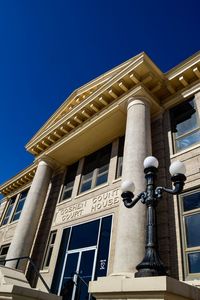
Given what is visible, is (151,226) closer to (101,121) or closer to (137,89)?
(137,89)

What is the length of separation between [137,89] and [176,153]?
302cm

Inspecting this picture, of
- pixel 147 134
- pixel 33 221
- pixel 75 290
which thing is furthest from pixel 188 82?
pixel 33 221

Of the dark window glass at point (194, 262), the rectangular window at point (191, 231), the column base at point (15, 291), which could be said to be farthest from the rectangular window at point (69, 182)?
the dark window glass at point (194, 262)

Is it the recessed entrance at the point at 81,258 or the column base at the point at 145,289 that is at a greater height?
the recessed entrance at the point at 81,258

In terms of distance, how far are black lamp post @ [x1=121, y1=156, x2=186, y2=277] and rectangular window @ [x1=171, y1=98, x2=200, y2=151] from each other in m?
3.94

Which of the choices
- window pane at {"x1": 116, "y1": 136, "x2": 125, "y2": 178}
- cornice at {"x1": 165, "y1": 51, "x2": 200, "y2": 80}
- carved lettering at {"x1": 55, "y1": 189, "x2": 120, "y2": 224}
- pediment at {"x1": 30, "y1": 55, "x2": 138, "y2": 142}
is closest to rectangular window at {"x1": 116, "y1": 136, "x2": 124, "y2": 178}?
window pane at {"x1": 116, "y1": 136, "x2": 125, "y2": 178}

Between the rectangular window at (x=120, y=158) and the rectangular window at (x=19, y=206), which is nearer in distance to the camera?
the rectangular window at (x=120, y=158)

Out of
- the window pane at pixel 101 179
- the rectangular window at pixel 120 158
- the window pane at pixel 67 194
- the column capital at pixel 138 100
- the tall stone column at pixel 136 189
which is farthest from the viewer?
the window pane at pixel 67 194

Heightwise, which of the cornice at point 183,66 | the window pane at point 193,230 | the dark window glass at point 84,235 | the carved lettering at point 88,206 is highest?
the cornice at point 183,66

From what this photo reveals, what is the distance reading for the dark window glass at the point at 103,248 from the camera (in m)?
8.50

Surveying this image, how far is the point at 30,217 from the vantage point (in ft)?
40.7

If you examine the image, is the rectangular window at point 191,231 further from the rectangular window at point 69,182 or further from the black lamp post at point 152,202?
the rectangular window at point 69,182

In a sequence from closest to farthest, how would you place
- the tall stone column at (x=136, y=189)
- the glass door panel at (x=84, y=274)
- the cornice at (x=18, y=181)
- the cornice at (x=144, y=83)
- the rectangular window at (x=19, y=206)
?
the tall stone column at (x=136, y=189) → the glass door panel at (x=84, y=274) → the cornice at (x=144, y=83) → the rectangular window at (x=19, y=206) → the cornice at (x=18, y=181)

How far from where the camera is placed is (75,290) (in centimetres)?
878
